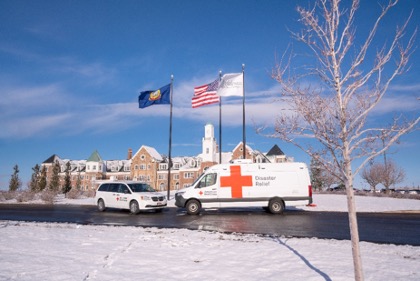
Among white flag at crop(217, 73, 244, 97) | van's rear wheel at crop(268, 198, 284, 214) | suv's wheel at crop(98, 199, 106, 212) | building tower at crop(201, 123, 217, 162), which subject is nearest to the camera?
van's rear wheel at crop(268, 198, 284, 214)

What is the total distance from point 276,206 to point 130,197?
8.94 m

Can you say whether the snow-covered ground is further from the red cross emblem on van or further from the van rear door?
the red cross emblem on van

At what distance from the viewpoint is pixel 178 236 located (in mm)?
9953

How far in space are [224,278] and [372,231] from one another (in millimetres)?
8165

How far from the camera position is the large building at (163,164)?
64.6 metres

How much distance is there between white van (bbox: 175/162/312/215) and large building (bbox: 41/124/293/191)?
1631 inches

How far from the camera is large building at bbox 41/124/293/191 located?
212 feet

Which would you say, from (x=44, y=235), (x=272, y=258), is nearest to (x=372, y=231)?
(x=272, y=258)

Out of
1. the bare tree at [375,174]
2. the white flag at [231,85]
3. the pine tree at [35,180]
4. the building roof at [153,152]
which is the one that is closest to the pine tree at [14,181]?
the pine tree at [35,180]

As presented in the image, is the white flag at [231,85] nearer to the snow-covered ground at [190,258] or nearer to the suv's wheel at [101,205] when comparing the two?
the suv's wheel at [101,205]

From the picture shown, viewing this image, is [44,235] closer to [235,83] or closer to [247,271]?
[247,271]

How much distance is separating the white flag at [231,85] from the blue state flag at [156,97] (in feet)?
16.7

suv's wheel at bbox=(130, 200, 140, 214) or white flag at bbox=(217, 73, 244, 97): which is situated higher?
white flag at bbox=(217, 73, 244, 97)

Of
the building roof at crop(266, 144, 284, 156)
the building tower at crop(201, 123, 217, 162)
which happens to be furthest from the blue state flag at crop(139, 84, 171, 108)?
the building roof at crop(266, 144, 284, 156)
